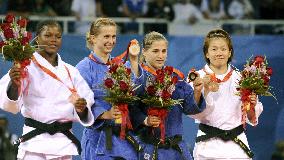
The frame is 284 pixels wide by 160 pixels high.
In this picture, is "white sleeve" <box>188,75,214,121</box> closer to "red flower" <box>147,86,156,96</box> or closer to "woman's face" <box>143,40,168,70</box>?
"woman's face" <box>143,40,168,70</box>

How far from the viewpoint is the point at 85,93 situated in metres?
7.19

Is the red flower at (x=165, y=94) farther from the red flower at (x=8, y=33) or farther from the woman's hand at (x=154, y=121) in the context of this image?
the red flower at (x=8, y=33)

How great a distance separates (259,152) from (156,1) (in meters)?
3.48

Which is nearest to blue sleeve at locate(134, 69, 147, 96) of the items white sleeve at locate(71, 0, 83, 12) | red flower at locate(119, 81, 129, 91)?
red flower at locate(119, 81, 129, 91)

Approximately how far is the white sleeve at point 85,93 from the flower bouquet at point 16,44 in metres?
0.58

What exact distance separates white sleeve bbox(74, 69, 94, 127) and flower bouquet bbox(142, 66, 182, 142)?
0.48 metres

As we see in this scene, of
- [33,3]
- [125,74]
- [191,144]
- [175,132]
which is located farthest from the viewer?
[33,3]

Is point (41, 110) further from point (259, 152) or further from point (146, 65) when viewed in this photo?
point (259, 152)

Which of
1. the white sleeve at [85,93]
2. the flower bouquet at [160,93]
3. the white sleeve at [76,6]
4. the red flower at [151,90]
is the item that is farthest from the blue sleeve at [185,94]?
the white sleeve at [76,6]

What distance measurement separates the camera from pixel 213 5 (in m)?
14.1

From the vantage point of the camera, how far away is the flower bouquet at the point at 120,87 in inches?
272

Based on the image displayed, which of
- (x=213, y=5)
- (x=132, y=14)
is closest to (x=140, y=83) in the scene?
(x=132, y=14)

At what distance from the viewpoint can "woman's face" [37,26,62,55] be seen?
23.8ft

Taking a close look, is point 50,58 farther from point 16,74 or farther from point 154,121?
point 154,121
